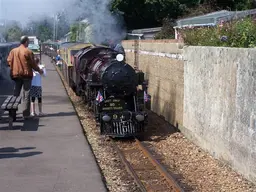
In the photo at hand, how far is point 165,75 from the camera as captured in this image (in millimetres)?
13680

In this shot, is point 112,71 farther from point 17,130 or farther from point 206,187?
point 206,187

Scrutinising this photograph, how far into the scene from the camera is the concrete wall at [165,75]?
12.3 m

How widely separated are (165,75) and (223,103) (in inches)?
194

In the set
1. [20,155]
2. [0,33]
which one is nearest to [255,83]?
[20,155]

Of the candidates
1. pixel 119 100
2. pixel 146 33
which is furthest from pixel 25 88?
pixel 146 33

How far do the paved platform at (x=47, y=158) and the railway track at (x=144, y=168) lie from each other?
2.14 feet

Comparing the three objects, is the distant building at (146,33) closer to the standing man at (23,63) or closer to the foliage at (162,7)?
the foliage at (162,7)

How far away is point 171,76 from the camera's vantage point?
42.8 ft

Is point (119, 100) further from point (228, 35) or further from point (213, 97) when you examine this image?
point (228, 35)

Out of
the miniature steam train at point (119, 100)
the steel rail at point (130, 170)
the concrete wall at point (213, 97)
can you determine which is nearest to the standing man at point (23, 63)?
the miniature steam train at point (119, 100)

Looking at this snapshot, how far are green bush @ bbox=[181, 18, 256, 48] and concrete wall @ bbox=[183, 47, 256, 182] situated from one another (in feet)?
1.18

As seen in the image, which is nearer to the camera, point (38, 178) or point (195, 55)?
point (38, 178)

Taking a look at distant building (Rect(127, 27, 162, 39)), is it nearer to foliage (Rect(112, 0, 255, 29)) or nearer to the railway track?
foliage (Rect(112, 0, 255, 29))

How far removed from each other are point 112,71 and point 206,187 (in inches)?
176
